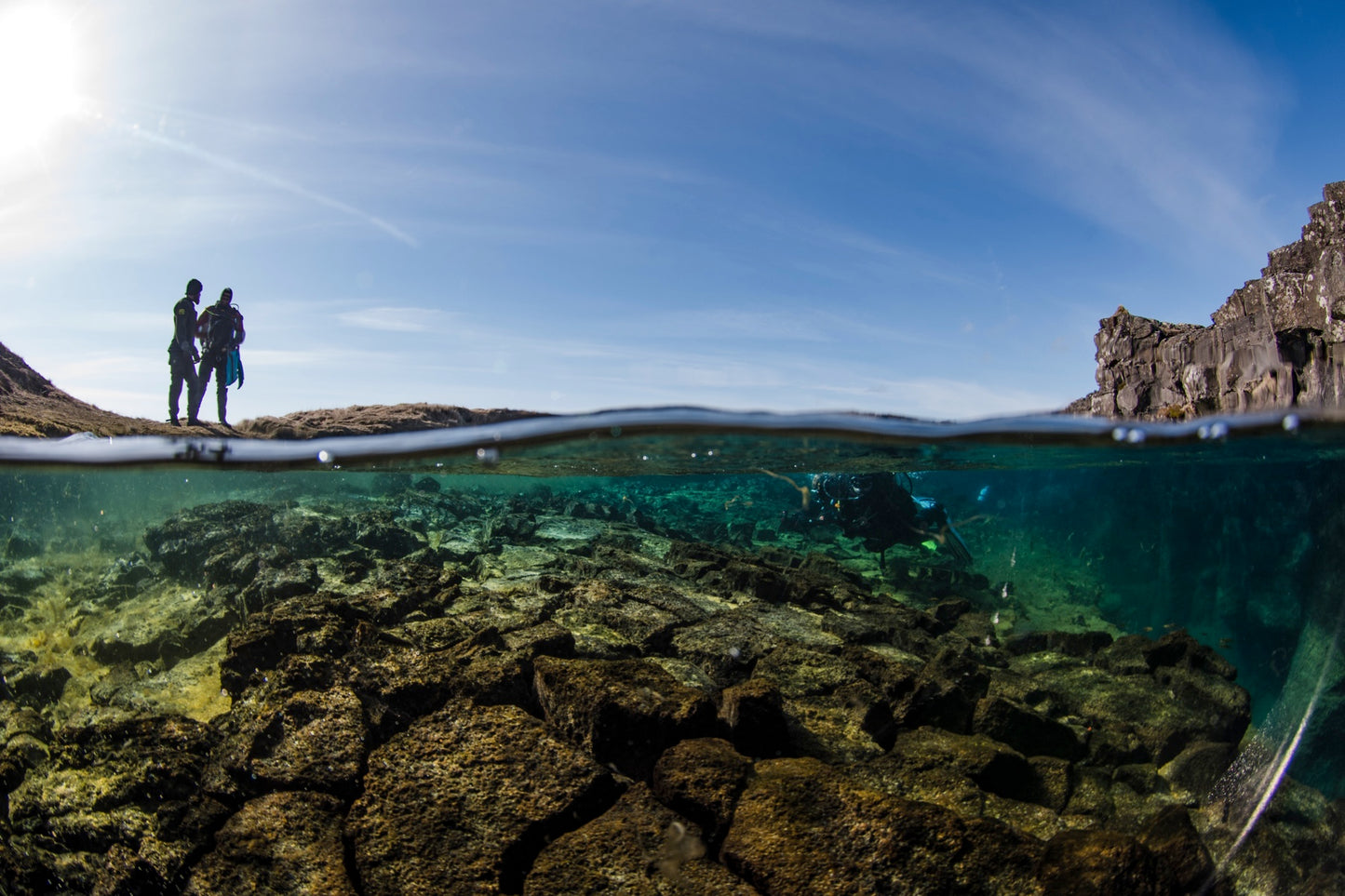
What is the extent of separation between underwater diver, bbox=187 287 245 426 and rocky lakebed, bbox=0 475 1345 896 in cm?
443

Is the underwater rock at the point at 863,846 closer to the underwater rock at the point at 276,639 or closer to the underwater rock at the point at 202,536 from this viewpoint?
the underwater rock at the point at 276,639

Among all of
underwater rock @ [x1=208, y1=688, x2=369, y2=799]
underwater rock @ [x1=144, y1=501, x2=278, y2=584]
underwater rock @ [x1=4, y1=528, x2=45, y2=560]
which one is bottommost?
underwater rock @ [x1=208, y1=688, x2=369, y2=799]

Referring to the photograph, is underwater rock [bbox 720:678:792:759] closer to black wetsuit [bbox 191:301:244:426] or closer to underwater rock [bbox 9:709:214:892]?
underwater rock [bbox 9:709:214:892]

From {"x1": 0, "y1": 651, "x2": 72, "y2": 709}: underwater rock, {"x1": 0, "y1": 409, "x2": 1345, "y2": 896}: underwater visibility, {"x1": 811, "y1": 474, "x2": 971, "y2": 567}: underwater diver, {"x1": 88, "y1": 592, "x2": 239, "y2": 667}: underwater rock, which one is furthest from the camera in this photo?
{"x1": 811, "y1": 474, "x2": 971, "y2": 567}: underwater diver

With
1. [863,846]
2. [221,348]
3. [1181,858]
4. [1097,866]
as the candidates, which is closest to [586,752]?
[863,846]

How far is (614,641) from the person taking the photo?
6797mm

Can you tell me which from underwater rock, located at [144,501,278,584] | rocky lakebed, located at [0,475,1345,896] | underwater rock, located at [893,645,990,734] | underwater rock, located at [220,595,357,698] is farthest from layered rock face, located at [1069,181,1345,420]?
underwater rock, located at [144,501,278,584]

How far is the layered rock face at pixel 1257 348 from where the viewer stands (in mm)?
11000

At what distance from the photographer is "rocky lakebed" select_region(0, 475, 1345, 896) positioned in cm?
387

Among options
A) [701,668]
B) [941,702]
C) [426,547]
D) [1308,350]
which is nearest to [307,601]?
[701,668]

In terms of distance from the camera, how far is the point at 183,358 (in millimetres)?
11766

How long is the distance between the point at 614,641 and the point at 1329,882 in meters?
7.47

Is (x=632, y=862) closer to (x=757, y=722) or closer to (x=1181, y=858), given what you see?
(x=757, y=722)

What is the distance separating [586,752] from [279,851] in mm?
2149
